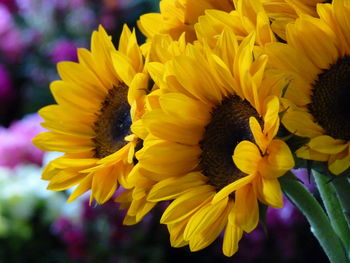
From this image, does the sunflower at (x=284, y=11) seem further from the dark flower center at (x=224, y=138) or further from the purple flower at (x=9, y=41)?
the purple flower at (x=9, y=41)

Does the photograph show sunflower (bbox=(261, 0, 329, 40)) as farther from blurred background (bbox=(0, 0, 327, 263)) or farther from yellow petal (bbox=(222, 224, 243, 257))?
blurred background (bbox=(0, 0, 327, 263))

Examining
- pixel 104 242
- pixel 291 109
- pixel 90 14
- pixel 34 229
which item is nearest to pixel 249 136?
pixel 291 109

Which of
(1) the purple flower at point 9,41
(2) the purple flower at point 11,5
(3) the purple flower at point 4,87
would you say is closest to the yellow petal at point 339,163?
(3) the purple flower at point 4,87

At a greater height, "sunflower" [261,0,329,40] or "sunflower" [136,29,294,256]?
"sunflower" [261,0,329,40]

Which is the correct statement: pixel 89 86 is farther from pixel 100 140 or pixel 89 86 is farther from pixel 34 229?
pixel 34 229

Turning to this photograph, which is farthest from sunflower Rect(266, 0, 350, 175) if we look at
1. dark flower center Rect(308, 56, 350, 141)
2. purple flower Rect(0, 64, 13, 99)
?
purple flower Rect(0, 64, 13, 99)

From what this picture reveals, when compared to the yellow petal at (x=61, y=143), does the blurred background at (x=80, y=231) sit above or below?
below

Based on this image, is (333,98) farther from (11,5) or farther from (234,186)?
(11,5)
